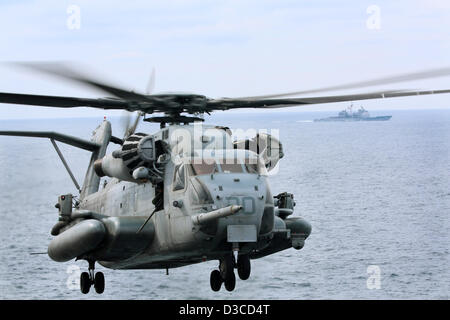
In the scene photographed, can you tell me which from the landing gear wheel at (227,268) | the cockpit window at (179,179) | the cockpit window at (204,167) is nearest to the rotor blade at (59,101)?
the cockpit window at (179,179)

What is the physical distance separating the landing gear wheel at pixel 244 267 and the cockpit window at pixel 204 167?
2969 mm

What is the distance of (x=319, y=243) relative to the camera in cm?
6512

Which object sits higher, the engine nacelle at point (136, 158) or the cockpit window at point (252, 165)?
the engine nacelle at point (136, 158)

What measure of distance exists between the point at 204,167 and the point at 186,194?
88 cm

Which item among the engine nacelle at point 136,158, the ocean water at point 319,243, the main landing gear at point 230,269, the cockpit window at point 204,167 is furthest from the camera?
the ocean water at point 319,243

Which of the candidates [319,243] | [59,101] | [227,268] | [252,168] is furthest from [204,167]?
[319,243]

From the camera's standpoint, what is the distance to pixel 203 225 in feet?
69.6

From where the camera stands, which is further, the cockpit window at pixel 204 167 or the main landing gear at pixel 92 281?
the main landing gear at pixel 92 281

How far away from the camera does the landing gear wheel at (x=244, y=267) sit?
23.1 metres

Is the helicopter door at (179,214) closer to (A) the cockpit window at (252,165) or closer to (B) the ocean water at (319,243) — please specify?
(A) the cockpit window at (252,165)

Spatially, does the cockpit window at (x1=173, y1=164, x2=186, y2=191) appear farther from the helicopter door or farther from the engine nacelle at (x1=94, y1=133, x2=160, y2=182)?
the engine nacelle at (x1=94, y1=133, x2=160, y2=182)

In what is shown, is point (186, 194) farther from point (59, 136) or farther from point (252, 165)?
point (59, 136)

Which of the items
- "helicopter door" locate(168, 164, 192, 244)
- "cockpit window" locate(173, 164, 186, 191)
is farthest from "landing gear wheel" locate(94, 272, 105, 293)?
"cockpit window" locate(173, 164, 186, 191)
